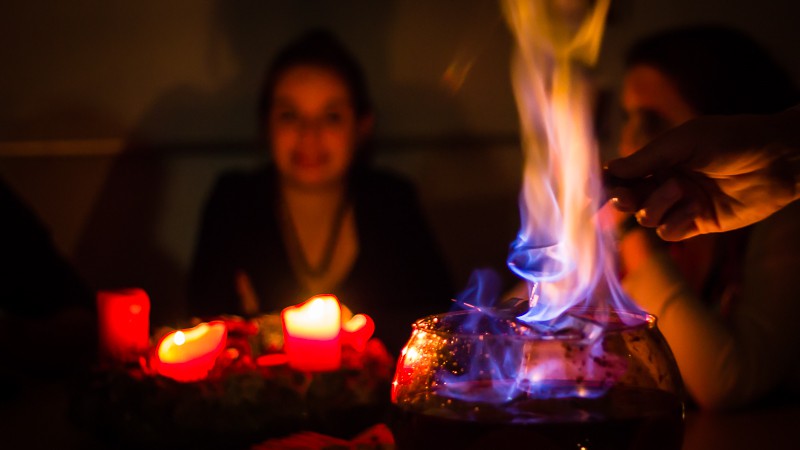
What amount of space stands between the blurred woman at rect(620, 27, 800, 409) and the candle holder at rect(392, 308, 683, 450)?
688mm

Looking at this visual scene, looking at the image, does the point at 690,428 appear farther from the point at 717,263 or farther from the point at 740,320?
the point at 717,263

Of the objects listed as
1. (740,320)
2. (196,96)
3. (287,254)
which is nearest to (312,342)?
(740,320)

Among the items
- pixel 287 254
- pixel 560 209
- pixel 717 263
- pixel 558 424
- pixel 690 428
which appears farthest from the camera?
pixel 287 254

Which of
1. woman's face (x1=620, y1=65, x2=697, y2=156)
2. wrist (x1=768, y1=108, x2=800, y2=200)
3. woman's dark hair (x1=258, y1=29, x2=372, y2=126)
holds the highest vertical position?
woman's dark hair (x1=258, y1=29, x2=372, y2=126)

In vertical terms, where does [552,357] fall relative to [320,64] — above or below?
below

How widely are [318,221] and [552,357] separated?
224 cm

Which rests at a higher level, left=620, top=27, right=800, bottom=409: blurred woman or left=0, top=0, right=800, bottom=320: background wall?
left=0, top=0, right=800, bottom=320: background wall

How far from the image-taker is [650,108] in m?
1.95

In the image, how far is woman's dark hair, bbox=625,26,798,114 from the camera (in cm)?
190

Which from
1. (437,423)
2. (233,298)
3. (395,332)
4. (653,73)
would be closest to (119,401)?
(437,423)

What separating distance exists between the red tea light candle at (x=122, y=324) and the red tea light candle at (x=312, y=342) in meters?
0.21

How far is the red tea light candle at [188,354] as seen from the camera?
3.12 feet

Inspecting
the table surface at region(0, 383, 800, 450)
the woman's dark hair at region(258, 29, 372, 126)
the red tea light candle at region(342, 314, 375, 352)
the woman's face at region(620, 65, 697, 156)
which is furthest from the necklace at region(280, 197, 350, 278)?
the red tea light candle at region(342, 314, 375, 352)

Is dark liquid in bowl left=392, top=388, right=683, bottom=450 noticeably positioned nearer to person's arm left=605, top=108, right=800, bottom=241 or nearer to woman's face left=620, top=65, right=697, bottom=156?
person's arm left=605, top=108, right=800, bottom=241
